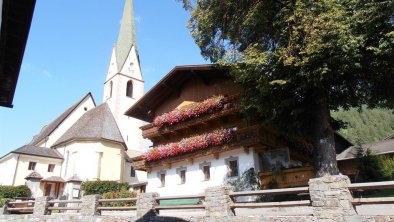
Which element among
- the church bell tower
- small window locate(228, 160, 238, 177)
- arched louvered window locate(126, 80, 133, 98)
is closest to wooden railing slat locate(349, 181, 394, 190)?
small window locate(228, 160, 238, 177)

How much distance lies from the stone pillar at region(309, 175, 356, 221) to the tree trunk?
347 centimetres

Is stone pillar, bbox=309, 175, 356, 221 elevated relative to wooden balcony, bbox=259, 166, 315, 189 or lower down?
lower down

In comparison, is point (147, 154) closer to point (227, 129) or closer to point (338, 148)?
point (227, 129)

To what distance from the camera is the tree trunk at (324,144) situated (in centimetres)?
1295

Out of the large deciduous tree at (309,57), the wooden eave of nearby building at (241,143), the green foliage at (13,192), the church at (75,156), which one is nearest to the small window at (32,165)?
the church at (75,156)

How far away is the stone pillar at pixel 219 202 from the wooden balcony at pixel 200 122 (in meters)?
6.46

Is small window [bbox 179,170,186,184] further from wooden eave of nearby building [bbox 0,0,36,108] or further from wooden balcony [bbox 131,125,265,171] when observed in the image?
wooden eave of nearby building [bbox 0,0,36,108]

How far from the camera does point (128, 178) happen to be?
40.9 metres

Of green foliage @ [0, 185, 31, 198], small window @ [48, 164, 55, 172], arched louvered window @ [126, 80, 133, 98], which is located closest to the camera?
green foliage @ [0, 185, 31, 198]

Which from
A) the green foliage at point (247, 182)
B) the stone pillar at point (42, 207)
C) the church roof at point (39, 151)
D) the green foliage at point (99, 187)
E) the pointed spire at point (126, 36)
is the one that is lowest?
the stone pillar at point (42, 207)

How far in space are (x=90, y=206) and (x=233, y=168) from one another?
7386mm

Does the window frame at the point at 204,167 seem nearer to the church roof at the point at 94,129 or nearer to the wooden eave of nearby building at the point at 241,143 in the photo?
the wooden eave of nearby building at the point at 241,143

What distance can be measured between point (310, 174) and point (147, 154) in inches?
436

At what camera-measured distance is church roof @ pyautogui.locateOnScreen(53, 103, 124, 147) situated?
3684 centimetres
